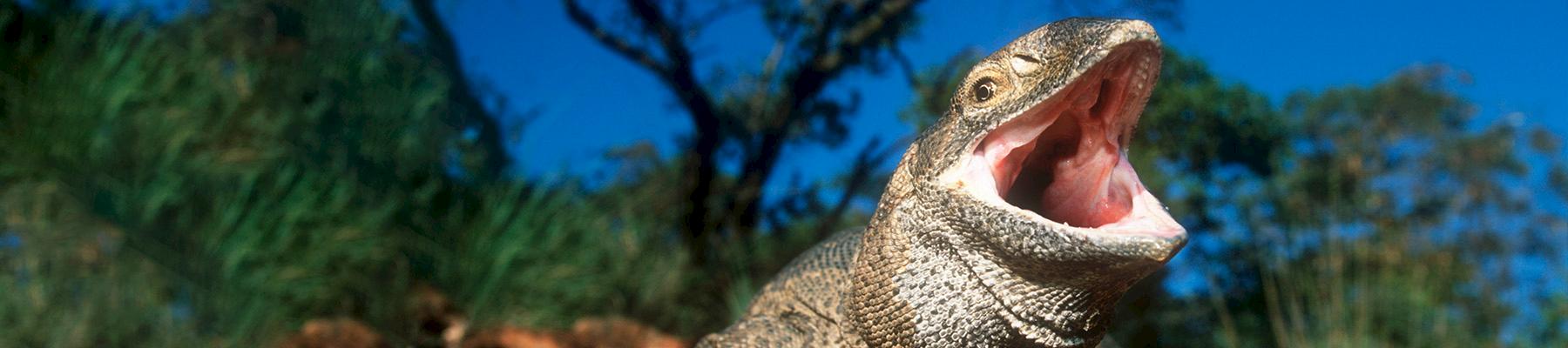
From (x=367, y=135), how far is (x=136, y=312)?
1944mm

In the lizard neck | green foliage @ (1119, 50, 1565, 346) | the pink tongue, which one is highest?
green foliage @ (1119, 50, 1565, 346)

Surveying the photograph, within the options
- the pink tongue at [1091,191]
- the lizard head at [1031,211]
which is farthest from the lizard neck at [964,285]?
the pink tongue at [1091,191]

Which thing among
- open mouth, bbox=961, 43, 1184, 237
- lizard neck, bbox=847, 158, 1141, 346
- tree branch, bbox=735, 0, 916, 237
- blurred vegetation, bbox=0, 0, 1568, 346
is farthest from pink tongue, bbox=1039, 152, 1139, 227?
tree branch, bbox=735, 0, 916, 237

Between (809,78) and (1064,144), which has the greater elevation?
(809,78)

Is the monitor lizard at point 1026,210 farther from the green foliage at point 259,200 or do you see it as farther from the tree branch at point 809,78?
the tree branch at point 809,78

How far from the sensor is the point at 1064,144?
1751 mm

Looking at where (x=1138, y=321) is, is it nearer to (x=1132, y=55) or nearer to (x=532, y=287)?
(x=532, y=287)

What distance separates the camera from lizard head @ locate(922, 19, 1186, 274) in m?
1.51

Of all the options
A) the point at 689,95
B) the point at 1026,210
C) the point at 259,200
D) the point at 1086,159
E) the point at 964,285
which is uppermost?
the point at 689,95

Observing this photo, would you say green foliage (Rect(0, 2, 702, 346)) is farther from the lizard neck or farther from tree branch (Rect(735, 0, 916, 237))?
the lizard neck

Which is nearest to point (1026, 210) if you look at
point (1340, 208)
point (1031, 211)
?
point (1031, 211)

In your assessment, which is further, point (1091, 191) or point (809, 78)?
point (809, 78)

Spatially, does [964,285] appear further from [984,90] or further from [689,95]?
[689,95]

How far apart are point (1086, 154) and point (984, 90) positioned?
19cm
